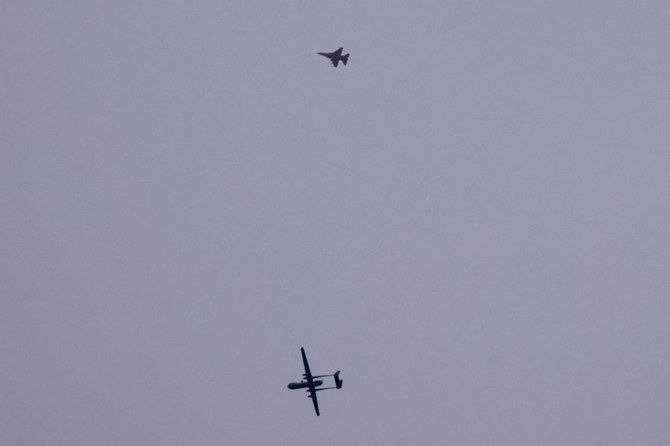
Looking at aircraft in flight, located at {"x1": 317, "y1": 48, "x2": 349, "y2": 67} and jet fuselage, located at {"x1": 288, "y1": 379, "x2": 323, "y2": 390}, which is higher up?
aircraft in flight, located at {"x1": 317, "y1": 48, "x2": 349, "y2": 67}

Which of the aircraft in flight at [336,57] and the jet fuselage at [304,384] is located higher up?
the aircraft in flight at [336,57]

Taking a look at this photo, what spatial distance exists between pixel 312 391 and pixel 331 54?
62.3 m

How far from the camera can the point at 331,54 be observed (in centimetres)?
12138

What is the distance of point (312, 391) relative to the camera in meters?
113

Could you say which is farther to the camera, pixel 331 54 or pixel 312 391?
pixel 331 54

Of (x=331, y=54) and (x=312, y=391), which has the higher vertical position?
(x=331, y=54)

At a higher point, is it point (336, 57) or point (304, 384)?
point (336, 57)
